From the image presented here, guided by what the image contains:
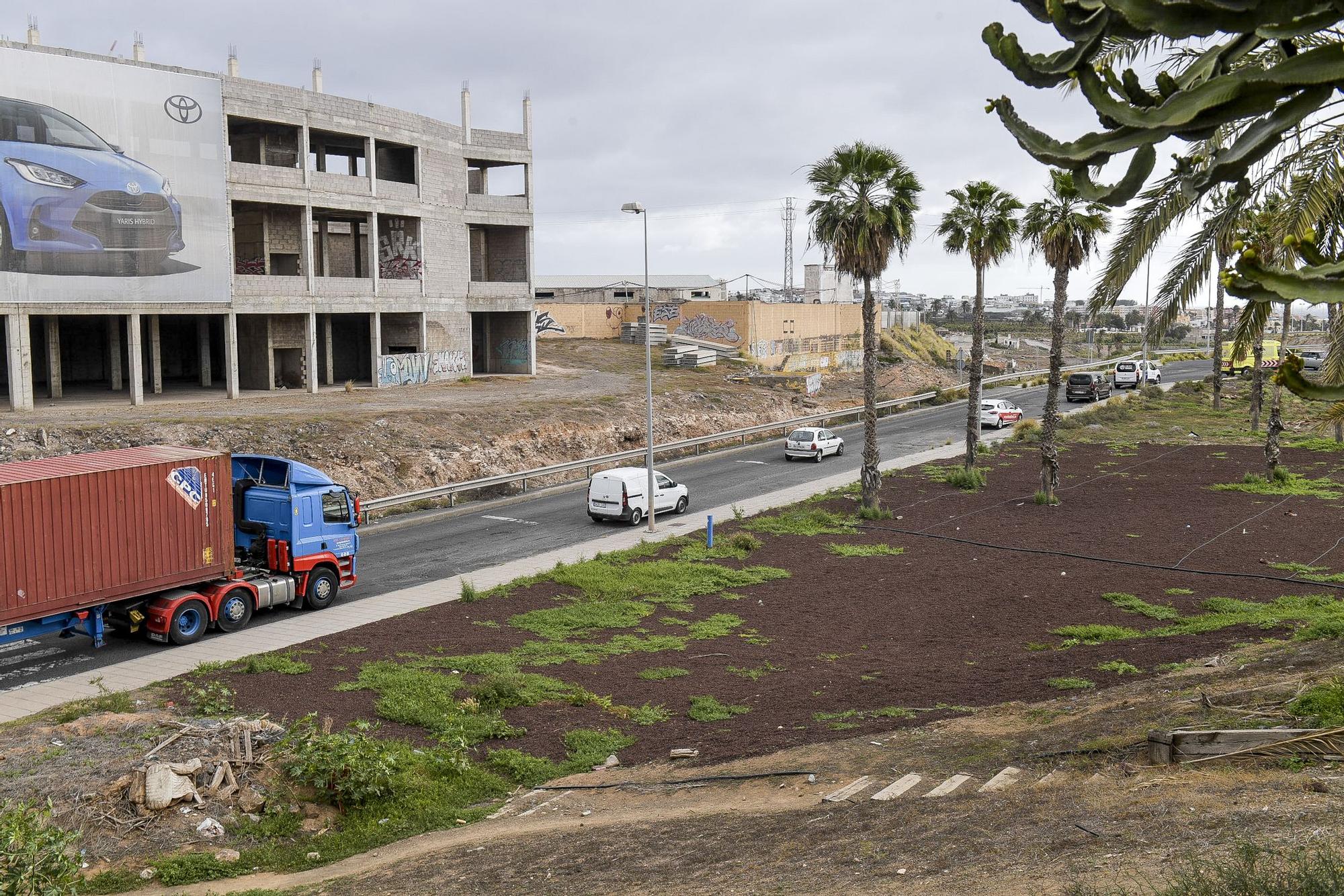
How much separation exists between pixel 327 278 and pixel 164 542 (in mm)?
34354

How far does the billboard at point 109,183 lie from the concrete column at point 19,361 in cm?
97

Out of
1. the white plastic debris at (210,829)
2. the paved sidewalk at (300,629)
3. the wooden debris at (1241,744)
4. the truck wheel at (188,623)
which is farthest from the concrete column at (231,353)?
the wooden debris at (1241,744)

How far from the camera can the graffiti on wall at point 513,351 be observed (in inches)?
2579

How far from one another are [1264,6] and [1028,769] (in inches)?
306

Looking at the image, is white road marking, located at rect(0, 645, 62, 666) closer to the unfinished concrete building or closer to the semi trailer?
the semi trailer

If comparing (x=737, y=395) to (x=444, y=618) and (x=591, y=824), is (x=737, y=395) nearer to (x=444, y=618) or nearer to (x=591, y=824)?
(x=444, y=618)

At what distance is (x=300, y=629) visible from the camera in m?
21.9

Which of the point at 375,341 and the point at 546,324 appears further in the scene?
the point at 546,324

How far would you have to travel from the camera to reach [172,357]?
199 feet

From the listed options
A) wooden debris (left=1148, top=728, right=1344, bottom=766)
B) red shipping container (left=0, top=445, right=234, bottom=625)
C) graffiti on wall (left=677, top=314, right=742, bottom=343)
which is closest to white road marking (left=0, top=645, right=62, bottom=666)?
red shipping container (left=0, top=445, right=234, bottom=625)

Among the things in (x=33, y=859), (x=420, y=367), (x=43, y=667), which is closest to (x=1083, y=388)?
(x=420, y=367)

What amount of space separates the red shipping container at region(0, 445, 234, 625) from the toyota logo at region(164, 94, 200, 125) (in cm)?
2802

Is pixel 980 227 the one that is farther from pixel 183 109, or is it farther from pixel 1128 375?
pixel 1128 375

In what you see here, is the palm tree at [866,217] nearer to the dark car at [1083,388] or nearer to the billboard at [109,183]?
the billboard at [109,183]
